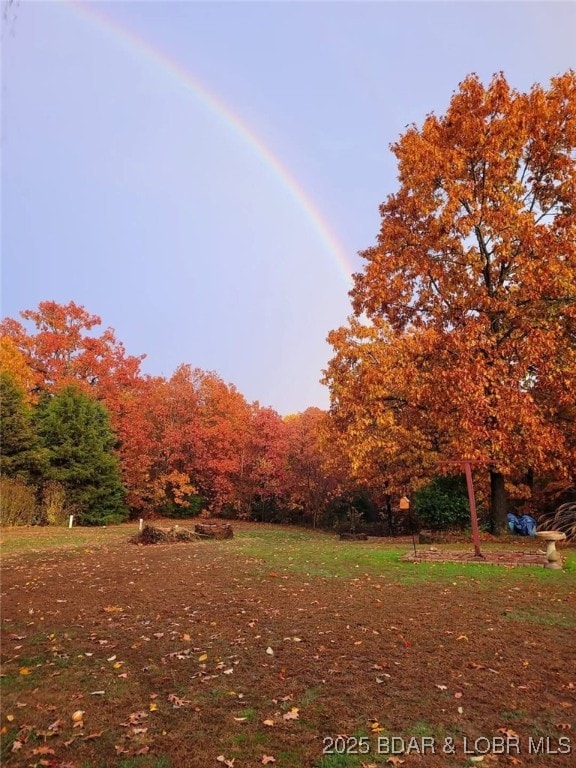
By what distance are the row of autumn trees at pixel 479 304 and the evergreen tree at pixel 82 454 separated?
18029 mm

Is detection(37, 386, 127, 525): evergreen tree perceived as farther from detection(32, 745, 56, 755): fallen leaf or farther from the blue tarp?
detection(32, 745, 56, 755): fallen leaf

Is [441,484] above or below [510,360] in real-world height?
below

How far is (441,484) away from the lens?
17094mm

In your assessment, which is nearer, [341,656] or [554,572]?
[341,656]

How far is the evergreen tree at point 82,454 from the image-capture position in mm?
28625

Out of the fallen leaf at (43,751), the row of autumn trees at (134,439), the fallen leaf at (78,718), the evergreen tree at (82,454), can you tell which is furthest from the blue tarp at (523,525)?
the evergreen tree at (82,454)

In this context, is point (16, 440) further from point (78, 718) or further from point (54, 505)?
point (78, 718)

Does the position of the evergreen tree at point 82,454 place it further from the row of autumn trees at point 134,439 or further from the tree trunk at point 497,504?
the tree trunk at point 497,504

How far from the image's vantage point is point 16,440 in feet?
87.1

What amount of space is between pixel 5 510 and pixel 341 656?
22.8 meters

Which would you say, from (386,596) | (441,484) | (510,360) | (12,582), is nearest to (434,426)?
(441,484)

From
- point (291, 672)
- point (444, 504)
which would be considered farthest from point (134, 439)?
point (291, 672)

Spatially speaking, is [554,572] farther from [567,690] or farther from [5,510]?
[5,510]

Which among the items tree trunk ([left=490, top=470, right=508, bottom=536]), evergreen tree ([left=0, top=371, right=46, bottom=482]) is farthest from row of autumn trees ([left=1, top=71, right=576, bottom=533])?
evergreen tree ([left=0, top=371, right=46, bottom=482])
